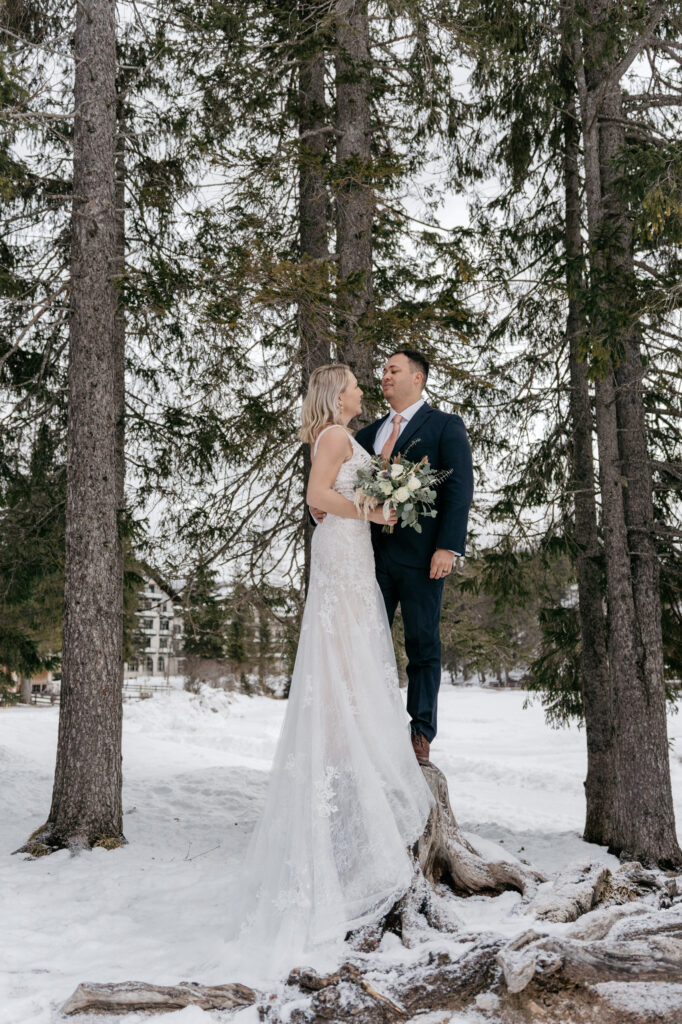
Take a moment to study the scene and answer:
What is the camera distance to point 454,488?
465cm

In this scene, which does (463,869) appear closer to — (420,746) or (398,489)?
(420,746)

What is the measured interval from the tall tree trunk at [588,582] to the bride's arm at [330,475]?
21.4 ft

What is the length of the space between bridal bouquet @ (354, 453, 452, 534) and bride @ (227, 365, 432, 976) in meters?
0.12

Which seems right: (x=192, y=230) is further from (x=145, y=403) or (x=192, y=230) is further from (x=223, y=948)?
(x=223, y=948)

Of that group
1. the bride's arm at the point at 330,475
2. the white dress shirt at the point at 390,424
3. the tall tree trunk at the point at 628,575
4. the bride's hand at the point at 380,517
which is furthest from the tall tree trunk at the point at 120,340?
the tall tree trunk at the point at 628,575

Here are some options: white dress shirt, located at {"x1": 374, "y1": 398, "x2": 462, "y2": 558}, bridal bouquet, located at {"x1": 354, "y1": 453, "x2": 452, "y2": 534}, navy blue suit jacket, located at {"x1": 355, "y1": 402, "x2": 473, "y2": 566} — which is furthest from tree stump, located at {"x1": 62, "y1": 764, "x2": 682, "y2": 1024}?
white dress shirt, located at {"x1": 374, "y1": 398, "x2": 462, "y2": 558}

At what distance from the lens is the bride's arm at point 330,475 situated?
4.45m

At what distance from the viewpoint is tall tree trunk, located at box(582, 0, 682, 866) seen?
8766mm

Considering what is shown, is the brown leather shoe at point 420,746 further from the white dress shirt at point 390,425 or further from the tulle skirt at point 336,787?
the white dress shirt at point 390,425

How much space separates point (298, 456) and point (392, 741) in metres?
5.63

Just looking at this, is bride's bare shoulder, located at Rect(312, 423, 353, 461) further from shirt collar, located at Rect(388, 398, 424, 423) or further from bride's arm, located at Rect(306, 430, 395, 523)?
shirt collar, located at Rect(388, 398, 424, 423)

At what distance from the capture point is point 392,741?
14.2ft

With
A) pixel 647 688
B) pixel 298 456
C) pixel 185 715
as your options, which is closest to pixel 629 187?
pixel 298 456

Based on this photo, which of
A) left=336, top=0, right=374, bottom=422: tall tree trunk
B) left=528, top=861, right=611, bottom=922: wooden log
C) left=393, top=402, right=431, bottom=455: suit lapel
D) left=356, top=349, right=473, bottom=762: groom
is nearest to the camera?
left=528, top=861, right=611, bottom=922: wooden log
